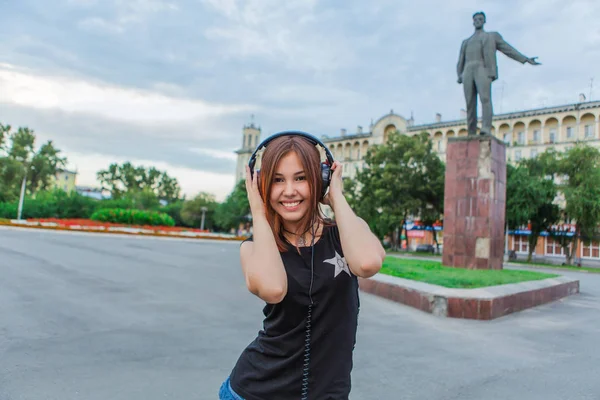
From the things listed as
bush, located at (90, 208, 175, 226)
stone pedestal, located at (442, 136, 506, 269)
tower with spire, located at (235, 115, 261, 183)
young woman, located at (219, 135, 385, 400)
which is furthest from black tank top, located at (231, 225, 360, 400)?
tower with spire, located at (235, 115, 261, 183)

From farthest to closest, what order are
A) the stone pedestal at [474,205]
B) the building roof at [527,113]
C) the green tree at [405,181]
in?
the building roof at [527,113] < the green tree at [405,181] < the stone pedestal at [474,205]

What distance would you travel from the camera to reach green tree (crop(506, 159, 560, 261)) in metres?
29.0

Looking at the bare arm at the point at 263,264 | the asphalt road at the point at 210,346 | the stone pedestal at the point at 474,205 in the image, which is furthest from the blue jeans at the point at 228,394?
the stone pedestal at the point at 474,205

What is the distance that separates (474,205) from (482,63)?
4037mm

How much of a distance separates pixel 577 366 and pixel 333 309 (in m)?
3.91

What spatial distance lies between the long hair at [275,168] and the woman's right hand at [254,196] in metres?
0.02

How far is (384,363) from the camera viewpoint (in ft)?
13.1

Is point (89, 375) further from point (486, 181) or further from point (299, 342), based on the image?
point (486, 181)

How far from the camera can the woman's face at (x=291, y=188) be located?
1.55m

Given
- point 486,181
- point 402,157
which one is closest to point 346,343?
point 486,181

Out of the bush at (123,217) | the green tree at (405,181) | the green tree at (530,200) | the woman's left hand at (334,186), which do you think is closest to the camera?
the woman's left hand at (334,186)

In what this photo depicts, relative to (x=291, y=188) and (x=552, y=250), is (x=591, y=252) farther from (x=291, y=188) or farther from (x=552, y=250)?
(x=291, y=188)

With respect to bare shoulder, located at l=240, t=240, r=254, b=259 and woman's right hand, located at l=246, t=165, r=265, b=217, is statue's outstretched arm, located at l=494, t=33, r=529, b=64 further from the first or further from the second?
bare shoulder, located at l=240, t=240, r=254, b=259

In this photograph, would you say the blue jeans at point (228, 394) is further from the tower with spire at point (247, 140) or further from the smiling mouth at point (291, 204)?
the tower with spire at point (247, 140)
